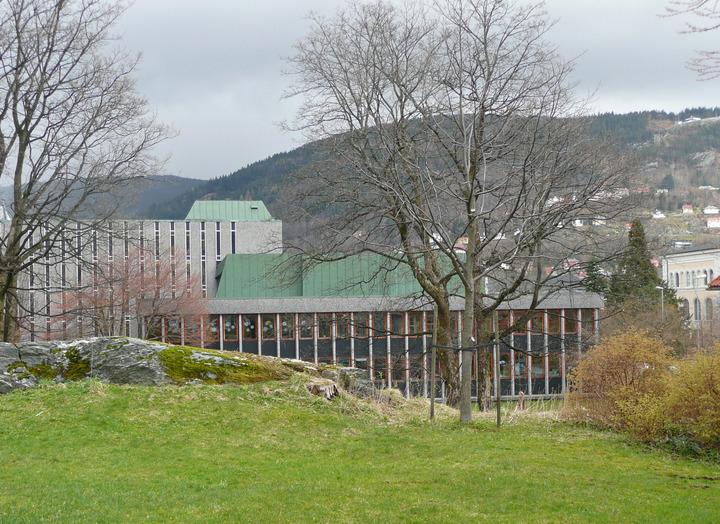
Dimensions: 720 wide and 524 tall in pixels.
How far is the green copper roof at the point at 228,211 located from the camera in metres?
83.7

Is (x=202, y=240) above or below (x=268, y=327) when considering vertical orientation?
above

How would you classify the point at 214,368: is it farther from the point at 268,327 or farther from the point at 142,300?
the point at 142,300

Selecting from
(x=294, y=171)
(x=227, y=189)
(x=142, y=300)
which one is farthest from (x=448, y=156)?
(x=227, y=189)

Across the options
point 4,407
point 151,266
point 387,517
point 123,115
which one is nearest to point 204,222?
point 151,266

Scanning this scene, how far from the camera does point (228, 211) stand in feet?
277

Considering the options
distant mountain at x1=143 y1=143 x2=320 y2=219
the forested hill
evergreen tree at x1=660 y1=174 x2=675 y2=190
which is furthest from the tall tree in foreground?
evergreen tree at x1=660 y1=174 x2=675 y2=190

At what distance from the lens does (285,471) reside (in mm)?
10969

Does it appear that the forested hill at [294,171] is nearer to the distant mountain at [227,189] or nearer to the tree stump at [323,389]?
the distant mountain at [227,189]

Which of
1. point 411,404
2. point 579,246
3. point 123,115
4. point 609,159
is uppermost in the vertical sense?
point 123,115

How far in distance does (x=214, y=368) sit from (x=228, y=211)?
6856 cm

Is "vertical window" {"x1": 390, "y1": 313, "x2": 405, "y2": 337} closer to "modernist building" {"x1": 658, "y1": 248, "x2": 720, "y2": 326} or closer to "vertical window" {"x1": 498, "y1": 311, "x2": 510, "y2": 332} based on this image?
"vertical window" {"x1": 498, "y1": 311, "x2": 510, "y2": 332}

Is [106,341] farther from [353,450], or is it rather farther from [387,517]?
[387,517]

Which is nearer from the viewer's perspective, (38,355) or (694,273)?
(38,355)

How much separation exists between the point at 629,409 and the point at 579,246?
22.2ft
